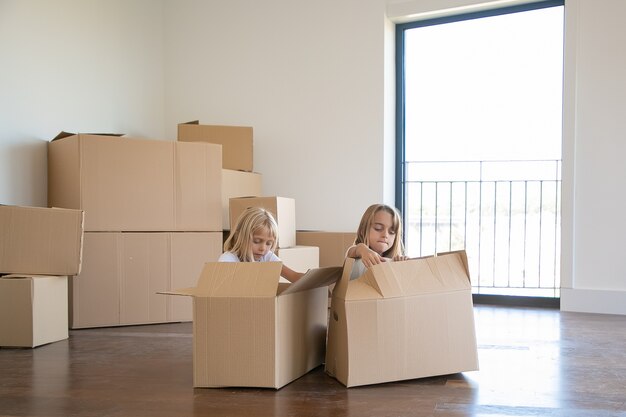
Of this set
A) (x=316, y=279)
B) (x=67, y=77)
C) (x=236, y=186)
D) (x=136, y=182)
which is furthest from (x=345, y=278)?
(x=67, y=77)

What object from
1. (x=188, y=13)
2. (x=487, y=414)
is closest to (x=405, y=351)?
(x=487, y=414)

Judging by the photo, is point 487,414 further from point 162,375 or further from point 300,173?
point 300,173

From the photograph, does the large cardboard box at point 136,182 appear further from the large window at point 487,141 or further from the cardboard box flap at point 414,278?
the cardboard box flap at point 414,278

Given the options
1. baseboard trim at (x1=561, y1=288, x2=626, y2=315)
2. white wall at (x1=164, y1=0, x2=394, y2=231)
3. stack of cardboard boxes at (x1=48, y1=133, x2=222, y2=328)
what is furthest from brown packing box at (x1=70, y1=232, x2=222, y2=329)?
baseboard trim at (x1=561, y1=288, x2=626, y2=315)

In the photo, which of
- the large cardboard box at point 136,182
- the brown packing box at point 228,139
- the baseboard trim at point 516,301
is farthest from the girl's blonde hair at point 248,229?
the baseboard trim at point 516,301

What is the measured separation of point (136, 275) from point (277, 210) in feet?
2.75

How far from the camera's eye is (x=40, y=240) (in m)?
2.97

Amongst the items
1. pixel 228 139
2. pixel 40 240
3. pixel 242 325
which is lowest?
pixel 242 325

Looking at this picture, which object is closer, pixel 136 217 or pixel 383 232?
pixel 383 232

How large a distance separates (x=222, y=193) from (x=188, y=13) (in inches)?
67.6

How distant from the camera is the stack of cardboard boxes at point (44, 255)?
9.48ft

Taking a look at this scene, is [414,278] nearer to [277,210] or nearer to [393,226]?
[393,226]

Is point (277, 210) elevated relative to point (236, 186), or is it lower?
lower

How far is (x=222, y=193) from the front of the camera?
3723 mm
